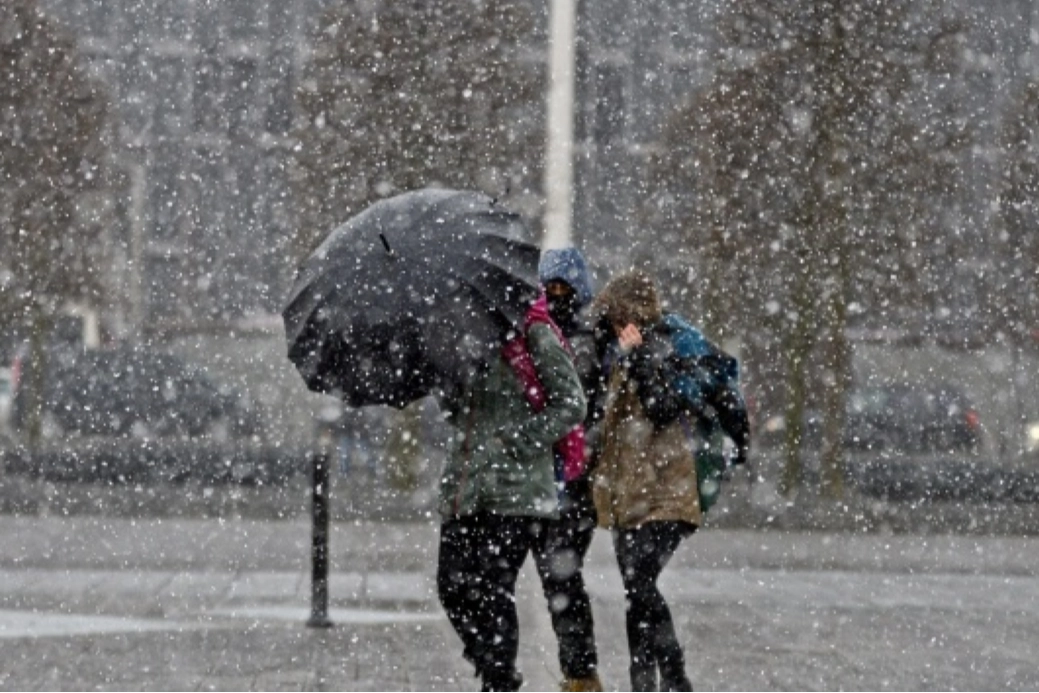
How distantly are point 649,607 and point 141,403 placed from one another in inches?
1059

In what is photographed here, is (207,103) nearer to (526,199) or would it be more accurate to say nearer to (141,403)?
(141,403)

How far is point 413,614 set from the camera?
42.0 ft

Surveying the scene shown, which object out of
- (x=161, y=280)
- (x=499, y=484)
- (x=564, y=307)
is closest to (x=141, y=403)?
(x=161, y=280)

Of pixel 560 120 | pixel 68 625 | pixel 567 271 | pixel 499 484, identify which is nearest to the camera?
pixel 499 484

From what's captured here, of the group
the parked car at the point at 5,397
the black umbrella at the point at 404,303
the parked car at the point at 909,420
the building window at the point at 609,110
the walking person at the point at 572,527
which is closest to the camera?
the black umbrella at the point at 404,303

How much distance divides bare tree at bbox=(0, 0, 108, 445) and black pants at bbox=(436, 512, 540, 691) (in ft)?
81.6

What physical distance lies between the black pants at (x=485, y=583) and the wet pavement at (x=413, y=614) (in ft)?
6.36

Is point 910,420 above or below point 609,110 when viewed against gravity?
below

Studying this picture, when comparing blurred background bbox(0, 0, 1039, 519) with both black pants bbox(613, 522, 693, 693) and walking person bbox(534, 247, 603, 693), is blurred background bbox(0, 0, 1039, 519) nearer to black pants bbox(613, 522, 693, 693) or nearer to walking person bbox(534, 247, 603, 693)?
walking person bbox(534, 247, 603, 693)

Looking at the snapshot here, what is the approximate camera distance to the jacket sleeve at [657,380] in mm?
8547

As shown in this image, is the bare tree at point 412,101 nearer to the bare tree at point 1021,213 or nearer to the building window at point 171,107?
the bare tree at point 1021,213

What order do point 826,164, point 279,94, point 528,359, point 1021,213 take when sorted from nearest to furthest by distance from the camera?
point 528,359, point 826,164, point 1021,213, point 279,94

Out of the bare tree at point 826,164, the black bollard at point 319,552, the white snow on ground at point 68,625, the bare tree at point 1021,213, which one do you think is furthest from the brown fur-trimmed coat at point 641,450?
the bare tree at point 1021,213

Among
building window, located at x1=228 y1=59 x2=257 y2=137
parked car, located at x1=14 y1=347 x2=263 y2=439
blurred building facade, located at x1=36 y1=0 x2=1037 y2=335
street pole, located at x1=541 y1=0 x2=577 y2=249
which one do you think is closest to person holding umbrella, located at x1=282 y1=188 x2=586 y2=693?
street pole, located at x1=541 y1=0 x2=577 y2=249
